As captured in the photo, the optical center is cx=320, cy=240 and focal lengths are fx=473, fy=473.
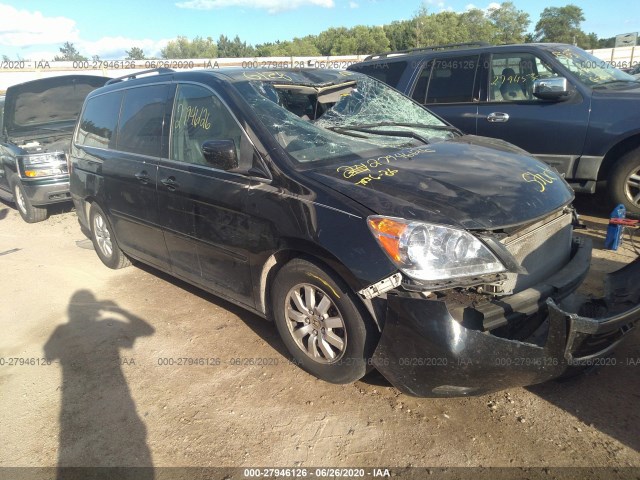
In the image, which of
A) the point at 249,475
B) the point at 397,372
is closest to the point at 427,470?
the point at 397,372

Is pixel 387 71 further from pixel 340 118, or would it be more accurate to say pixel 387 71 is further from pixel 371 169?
pixel 371 169

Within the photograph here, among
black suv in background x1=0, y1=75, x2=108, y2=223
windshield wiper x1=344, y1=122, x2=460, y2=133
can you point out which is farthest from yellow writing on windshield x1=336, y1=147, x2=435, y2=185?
black suv in background x1=0, y1=75, x2=108, y2=223

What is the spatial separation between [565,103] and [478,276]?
395 cm

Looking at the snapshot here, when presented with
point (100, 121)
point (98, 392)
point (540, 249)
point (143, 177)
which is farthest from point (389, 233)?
point (100, 121)

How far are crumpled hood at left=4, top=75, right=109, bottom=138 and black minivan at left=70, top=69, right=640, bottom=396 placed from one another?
16.6 ft

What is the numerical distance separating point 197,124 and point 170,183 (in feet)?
1.64

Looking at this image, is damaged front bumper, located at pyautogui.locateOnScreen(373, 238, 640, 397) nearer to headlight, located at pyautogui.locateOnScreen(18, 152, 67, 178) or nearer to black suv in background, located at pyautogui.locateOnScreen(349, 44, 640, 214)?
black suv in background, located at pyautogui.locateOnScreen(349, 44, 640, 214)

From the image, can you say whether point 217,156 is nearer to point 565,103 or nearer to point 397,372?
point 397,372

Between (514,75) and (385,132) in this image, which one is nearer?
(385,132)

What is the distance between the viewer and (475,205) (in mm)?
2504

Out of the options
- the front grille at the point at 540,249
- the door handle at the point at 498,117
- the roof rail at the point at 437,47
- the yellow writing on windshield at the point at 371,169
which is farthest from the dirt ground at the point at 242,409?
the roof rail at the point at 437,47

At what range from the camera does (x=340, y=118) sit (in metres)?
3.67

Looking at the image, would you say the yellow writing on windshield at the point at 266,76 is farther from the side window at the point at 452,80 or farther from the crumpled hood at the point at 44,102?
the crumpled hood at the point at 44,102

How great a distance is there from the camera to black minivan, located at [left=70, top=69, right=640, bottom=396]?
90.5 inches
